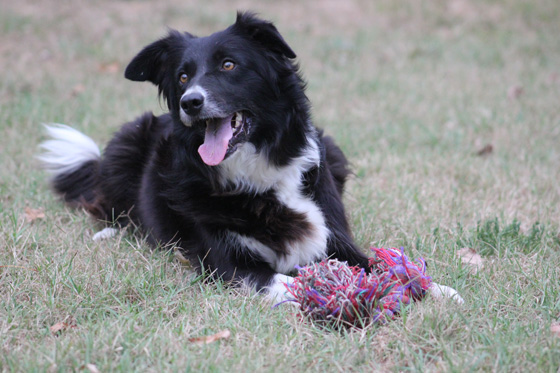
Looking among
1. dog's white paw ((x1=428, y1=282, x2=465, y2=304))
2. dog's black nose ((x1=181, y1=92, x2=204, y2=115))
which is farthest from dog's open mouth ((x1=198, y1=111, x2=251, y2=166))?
dog's white paw ((x1=428, y1=282, x2=465, y2=304))

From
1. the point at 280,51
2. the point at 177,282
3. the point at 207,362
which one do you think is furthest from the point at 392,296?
the point at 280,51

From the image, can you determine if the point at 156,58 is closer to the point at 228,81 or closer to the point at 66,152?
the point at 228,81

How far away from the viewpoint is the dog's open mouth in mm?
3076

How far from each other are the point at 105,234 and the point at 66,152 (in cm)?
112

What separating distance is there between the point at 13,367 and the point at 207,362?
723 mm

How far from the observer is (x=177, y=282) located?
3162mm

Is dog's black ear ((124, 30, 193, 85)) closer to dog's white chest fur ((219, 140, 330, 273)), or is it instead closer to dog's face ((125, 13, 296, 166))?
dog's face ((125, 13, 296, 166))

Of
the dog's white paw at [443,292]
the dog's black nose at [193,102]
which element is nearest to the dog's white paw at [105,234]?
the dog's black nose at [193,102]

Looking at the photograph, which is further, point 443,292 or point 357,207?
point 357,207

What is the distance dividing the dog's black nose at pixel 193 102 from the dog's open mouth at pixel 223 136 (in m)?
0.16

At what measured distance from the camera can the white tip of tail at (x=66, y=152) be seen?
4559mm

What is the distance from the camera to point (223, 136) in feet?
10.3

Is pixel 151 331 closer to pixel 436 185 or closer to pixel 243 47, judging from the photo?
pixel 243 47

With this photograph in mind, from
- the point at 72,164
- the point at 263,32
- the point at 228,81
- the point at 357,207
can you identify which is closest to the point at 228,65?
the point at 228,81
